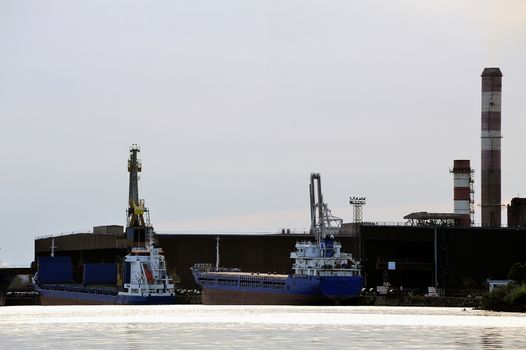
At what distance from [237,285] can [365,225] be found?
20.2 metres

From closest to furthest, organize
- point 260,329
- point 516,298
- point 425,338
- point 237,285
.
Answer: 1. point 425,338
2. point 260,329
3. point 516,298
4. point 237,285

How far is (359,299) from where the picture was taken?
178 metres

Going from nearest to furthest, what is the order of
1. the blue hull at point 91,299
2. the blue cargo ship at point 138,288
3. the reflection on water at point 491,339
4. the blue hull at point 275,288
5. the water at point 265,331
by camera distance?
the reflection on water at point 491,339
the water at point 265,331
the blue hull at point 275,288
the blue hull at point 91,299
the blue cargo ship at point 138,288

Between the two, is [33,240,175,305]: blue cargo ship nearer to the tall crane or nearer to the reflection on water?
Result: the tall crane

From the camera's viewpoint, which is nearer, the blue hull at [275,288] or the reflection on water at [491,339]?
the reflection on water at [491,339]

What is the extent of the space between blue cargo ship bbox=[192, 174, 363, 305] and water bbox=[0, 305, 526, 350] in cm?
3240

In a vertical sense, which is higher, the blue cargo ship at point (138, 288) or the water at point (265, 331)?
the blue cargo ship at point (138, 288)

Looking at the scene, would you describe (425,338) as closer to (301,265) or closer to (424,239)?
(301,265)

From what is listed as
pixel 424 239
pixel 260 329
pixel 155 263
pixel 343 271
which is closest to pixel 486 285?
pixel 424 239

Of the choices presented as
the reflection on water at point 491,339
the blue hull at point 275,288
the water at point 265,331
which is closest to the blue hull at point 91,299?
the blue hull at point 275,288

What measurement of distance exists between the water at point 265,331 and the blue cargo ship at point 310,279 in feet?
106

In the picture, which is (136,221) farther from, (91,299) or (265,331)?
(265,331)

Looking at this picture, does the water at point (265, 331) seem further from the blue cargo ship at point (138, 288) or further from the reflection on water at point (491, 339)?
the blue cargo ship at point (138, 288)

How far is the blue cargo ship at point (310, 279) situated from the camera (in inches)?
6791
